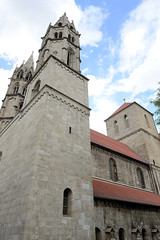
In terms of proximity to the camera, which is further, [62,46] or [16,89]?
[16,89]

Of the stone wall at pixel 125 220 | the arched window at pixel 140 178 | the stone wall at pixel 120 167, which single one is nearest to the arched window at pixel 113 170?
the stone wall at pixel 120 167

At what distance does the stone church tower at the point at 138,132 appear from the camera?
68.4 feet

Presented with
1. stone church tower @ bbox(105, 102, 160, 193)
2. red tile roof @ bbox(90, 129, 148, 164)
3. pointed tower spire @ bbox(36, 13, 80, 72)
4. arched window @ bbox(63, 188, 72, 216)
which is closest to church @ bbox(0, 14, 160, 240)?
arched window @ bbox(63, 188, 72, 216)

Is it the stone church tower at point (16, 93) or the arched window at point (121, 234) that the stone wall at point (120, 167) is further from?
the stone church tower at point (16, 93)

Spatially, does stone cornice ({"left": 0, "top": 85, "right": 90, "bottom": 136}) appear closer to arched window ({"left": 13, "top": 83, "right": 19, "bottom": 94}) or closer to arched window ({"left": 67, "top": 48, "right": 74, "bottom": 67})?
arched window ({"left": 67, "top": 48, "right": 74, "bottom": 67})

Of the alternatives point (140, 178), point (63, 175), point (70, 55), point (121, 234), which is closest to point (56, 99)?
point (63, 175)

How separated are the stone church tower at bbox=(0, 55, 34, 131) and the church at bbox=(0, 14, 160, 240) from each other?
6.63 meters

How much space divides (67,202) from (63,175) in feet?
4.28

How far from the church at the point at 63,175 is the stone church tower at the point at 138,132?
12.6ft

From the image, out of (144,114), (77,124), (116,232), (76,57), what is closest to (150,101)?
(77,124)

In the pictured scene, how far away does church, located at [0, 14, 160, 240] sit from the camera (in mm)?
7422

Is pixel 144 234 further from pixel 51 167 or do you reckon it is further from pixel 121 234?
pixel 51 167

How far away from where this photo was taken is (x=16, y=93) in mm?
22688

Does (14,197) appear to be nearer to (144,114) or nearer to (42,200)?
(42,200)
